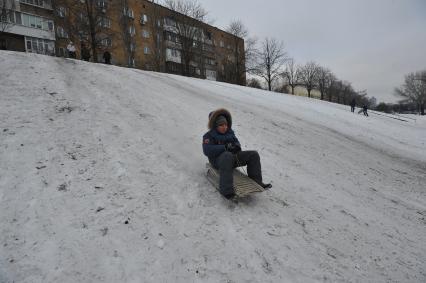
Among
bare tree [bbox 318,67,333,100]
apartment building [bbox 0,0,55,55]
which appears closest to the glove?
apartment building [bbox 0,0,55,55]

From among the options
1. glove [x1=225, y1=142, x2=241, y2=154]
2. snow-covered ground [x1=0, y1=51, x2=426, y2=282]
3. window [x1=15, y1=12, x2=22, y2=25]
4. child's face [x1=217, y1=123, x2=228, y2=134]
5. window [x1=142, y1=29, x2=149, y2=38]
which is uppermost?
window [x1=142, y1=29, x2=149, y2=38]

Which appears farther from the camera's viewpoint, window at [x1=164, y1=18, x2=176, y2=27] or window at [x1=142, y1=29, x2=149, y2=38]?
window at [x1=142, y1=29, x2=149, y2=38]

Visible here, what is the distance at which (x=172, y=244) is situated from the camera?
338cm

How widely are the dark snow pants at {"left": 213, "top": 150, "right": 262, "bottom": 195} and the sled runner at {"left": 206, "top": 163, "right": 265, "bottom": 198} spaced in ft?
0.38

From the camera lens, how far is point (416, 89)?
77.9 meters

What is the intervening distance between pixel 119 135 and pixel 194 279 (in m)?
4.01

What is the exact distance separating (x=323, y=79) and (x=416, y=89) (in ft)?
81.8

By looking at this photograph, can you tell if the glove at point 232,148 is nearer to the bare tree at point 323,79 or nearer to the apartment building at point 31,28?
the apartment building at point 31,28

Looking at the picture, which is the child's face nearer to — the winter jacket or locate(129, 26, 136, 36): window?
the winter jacket

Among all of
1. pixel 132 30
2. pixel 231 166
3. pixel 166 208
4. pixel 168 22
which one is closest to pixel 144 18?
pixel 132 30

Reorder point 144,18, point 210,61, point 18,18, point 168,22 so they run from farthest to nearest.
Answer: point 210,61, point 144,18, point 168,22, point 18,18

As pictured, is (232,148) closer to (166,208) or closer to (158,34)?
(166,208)

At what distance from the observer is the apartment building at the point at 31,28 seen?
30031 mm

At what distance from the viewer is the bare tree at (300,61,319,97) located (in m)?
75.3
